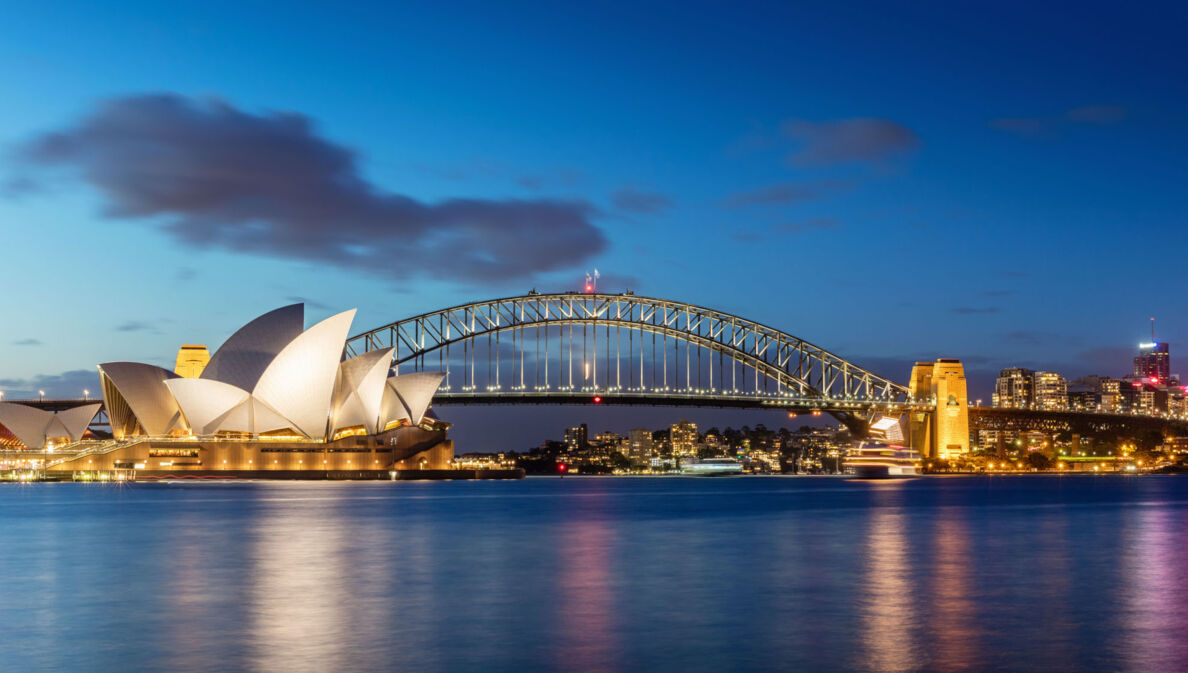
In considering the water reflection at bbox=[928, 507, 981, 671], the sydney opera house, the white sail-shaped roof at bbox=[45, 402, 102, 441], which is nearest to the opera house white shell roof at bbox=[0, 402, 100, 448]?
the white sail-shaped roof at bbox=[45, 402, 102, 441]

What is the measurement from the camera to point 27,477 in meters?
89.3

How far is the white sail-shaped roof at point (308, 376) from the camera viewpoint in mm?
74000

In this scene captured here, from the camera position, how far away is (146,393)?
280 feet

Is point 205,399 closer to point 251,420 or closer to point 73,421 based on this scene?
point 251,420

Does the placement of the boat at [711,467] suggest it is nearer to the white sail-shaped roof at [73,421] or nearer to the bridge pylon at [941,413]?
the bridge pylon at [941,413]

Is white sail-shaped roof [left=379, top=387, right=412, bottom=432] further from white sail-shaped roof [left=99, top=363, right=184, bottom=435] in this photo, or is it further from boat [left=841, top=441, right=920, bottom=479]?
boat [left=841, top=441, right=920, bottom=479]

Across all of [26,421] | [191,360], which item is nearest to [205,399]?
[191,360]

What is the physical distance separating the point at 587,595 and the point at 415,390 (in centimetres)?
6903

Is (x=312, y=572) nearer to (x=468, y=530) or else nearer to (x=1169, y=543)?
(x=468, y=530)

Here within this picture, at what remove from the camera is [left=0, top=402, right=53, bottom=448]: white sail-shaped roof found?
334ft

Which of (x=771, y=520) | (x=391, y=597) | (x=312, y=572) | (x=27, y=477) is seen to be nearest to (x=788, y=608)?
(x=391, y=597)

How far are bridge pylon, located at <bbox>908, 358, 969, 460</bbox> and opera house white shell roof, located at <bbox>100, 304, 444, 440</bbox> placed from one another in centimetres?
4689

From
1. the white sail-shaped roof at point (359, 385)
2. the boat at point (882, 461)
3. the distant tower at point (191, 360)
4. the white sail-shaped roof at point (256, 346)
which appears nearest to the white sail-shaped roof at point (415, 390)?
the white sail-shaped roof at point (359, 385)

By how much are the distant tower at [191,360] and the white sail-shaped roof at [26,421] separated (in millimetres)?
13726
